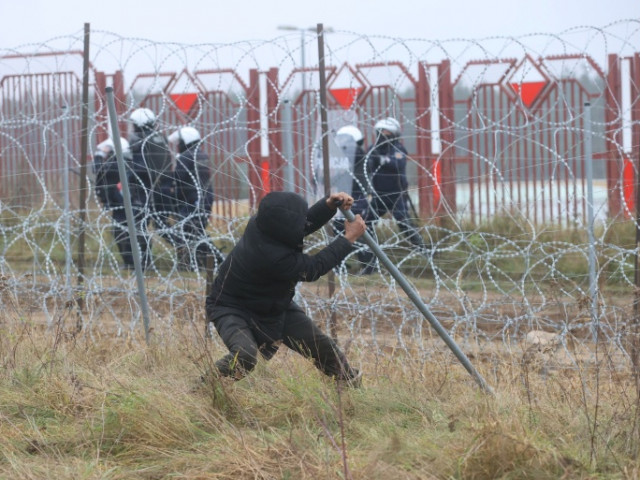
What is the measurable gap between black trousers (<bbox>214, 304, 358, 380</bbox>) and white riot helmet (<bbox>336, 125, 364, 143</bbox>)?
658 centimetres

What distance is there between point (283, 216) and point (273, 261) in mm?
229

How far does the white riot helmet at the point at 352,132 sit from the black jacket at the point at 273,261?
21.6 ft

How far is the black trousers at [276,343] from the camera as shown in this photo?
5277 millimetres

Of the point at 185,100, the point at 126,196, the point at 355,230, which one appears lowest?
the point at 355,230

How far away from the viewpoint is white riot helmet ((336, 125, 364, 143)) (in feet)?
39.6

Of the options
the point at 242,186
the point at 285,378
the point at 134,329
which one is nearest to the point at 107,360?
the point at 134,329

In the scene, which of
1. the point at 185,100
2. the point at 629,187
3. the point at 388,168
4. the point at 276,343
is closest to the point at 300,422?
the point at 276,343

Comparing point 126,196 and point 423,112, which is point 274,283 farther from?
point 423,112

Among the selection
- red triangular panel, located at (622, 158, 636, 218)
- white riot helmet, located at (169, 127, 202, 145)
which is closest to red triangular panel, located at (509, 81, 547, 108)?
red triangular panel, located at (622, 158, 636, 218)

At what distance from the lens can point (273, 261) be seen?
5273 millimetres

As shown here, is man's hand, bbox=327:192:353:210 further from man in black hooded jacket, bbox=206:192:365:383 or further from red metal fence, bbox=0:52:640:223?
red metal fence, bbox=0:52:640:223

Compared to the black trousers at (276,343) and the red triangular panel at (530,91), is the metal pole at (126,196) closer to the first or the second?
the black trousers at (276,343)

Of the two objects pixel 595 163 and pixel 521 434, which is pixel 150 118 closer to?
pixel 595 163

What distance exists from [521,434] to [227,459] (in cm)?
115
